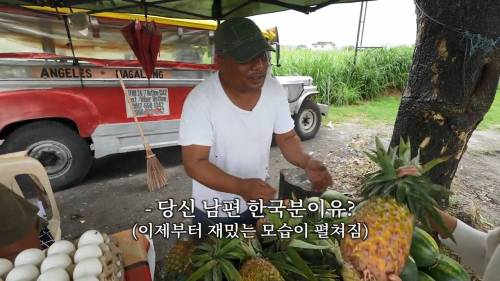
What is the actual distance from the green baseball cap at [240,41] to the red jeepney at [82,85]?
3134 millimetres

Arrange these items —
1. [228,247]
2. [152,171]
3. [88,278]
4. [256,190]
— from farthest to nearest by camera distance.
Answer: [152,171] < [256,190] < [228,247] < [88,278]

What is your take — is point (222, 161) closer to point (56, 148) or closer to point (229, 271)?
point (229, 271)

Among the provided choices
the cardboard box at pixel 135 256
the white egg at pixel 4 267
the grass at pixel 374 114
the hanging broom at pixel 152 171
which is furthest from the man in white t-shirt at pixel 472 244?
the grass at pixel 374 114

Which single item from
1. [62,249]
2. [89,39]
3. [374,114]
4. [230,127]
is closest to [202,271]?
[62,249]

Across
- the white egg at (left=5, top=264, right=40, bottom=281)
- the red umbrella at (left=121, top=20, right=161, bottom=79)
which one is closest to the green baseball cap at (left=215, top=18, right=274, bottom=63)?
the white egg at (left=5, top=264, right=40, bottom=281)

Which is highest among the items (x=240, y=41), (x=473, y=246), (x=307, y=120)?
(x=240, y=41)

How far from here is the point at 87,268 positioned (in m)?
1.08

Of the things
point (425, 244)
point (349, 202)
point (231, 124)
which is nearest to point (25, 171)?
point (231, 124)

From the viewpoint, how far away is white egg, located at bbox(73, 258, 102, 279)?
41.9 inches

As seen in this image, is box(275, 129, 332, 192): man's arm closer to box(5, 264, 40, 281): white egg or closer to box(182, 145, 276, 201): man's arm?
box(182, 145, 276, 201): man's arm

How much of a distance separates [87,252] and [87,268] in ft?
0.37

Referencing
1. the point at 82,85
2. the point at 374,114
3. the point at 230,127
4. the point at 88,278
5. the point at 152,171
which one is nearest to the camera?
the point at 88,278

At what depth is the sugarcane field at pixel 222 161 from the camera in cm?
116

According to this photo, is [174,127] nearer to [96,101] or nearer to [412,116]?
[96,101]
